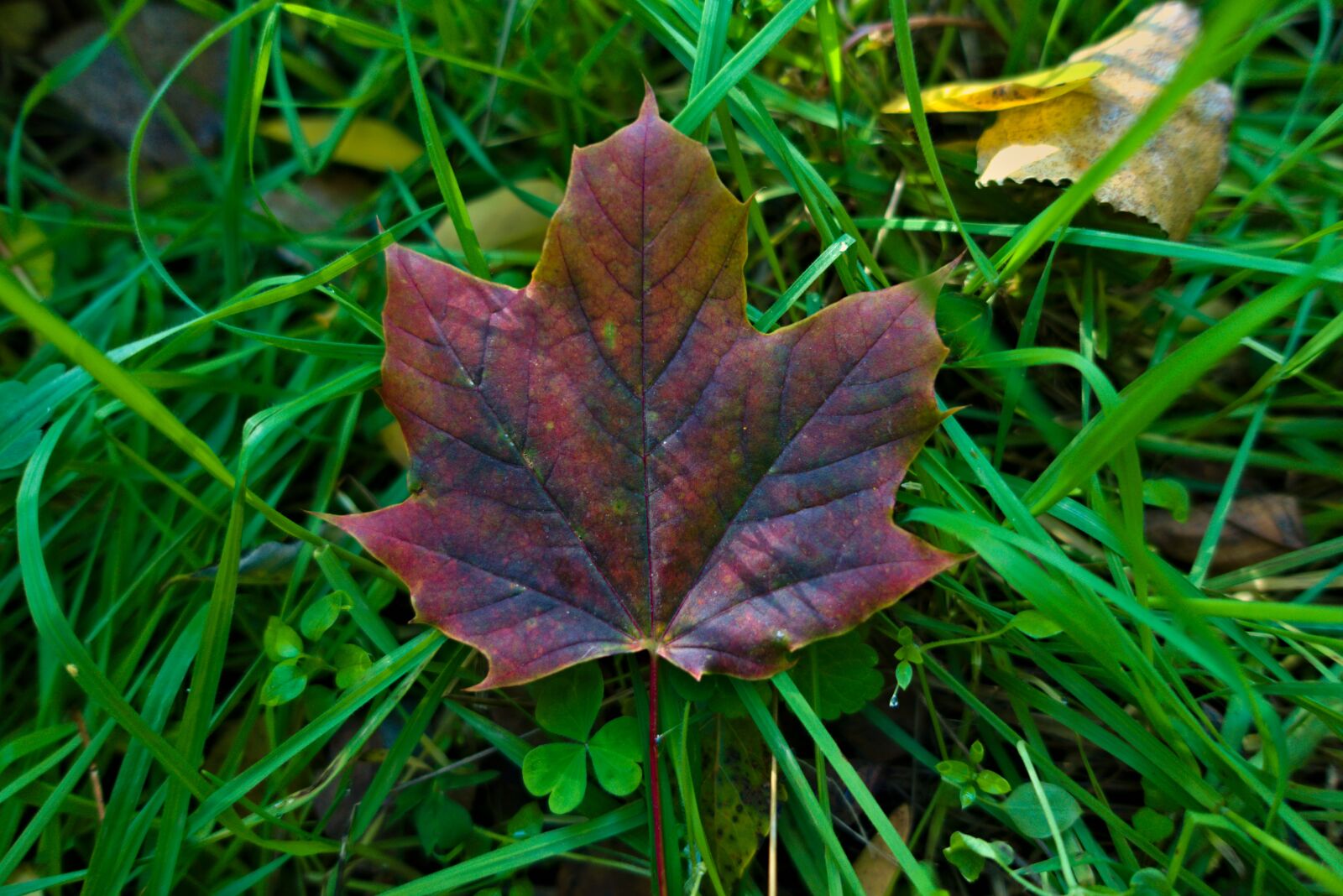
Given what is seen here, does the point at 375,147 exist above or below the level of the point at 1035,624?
above

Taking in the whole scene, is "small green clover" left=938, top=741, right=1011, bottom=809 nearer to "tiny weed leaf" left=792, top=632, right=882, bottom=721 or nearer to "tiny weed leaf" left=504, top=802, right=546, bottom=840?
"tiny weed leaf" left=792, top=632, right=882, bottom=721

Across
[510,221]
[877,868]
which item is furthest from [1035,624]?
[510,221]

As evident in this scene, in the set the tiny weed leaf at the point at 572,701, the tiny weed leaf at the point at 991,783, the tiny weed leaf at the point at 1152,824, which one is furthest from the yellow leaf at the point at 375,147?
the tiny weed leaf at the point at 1152,824

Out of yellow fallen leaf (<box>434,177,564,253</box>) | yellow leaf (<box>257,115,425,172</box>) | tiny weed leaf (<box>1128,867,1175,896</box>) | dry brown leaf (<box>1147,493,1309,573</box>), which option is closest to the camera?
tiny weed leaf (<box>1128,867,1175,896</box>)

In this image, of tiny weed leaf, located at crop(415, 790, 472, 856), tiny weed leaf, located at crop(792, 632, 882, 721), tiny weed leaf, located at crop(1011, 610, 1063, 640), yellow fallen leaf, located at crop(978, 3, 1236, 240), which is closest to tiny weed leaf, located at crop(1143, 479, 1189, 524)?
tiny weed leaf, located at crop(1011, 610, 1063, 640)

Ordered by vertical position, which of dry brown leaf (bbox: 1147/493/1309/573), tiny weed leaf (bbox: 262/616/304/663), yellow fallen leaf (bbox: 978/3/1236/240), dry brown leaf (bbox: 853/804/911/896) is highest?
yellow fallen leaf (bbox: 978/3/1236/240)

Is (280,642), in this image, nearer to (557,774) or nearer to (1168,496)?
(557,774)

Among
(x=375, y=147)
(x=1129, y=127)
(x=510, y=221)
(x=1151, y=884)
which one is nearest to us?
(x=1151, y=884)
